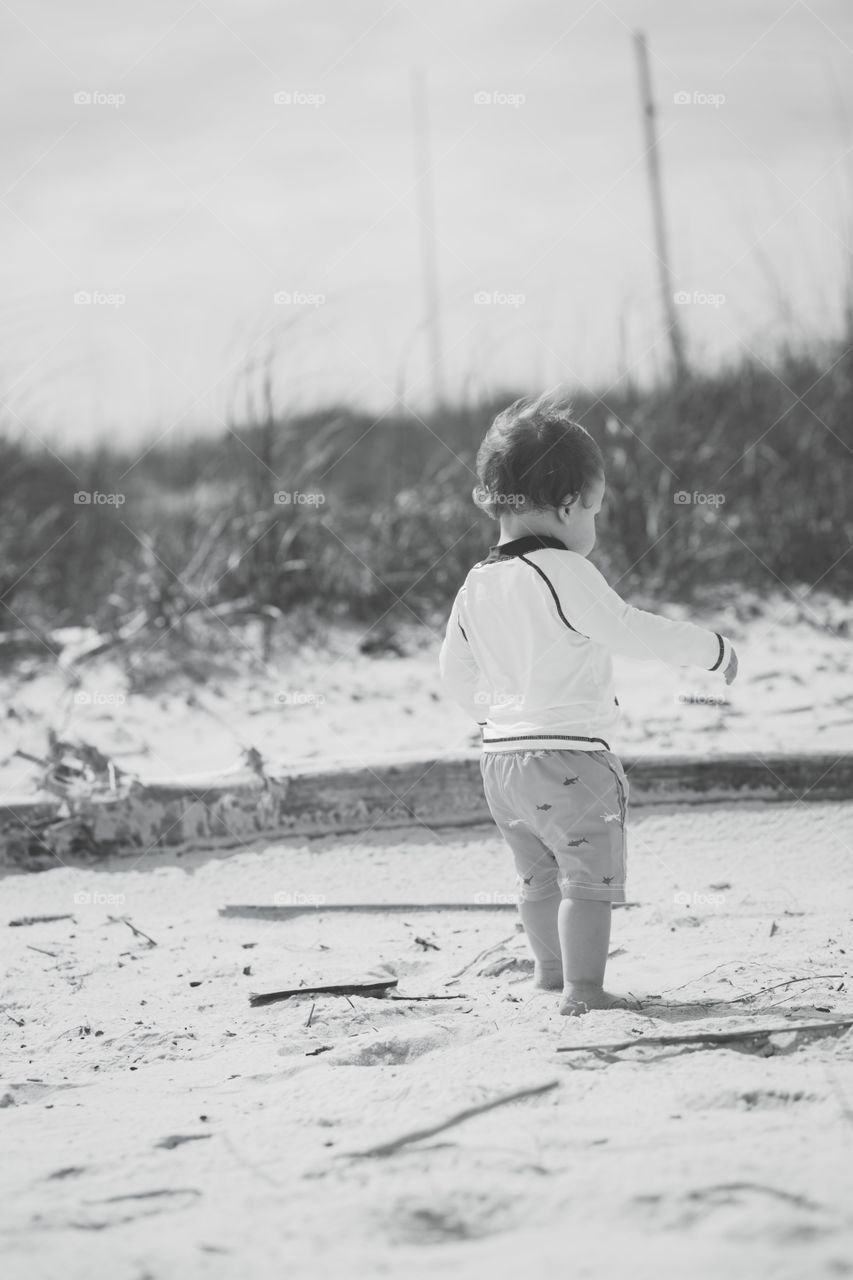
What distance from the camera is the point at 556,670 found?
2652 mm

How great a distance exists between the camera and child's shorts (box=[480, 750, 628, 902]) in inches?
101

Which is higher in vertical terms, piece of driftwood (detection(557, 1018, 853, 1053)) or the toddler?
the toddler

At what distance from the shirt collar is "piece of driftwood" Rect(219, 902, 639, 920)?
1096 millimetres

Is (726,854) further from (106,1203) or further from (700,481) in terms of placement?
(700,481)

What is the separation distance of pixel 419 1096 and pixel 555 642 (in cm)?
98

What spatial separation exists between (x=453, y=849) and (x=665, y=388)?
4139 mm

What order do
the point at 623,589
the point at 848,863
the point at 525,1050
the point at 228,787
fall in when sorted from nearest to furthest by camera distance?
the point at 525,1050 < the point at 848,863 < the point at 228,787 < the point at 623,589

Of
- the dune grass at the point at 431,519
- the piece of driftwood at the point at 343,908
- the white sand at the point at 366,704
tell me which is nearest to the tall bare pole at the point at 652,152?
the dune grass at the point at 431,519

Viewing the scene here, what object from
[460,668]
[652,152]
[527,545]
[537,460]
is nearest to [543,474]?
[537,460]

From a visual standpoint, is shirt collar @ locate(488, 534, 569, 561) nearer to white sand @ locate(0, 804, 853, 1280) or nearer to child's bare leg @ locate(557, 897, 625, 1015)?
child's bare leg @ locate(557, 897, 625, 1015)

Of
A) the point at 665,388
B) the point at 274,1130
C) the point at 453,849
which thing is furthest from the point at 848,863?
the point at 665,388

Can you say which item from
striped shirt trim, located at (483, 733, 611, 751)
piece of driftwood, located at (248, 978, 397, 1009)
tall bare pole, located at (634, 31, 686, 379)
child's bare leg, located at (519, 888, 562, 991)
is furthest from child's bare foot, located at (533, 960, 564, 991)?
tall bare pole, located at (634, 31, 686, 379)

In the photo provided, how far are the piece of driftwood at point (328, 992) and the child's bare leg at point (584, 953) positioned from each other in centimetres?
38

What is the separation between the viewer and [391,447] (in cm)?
812
